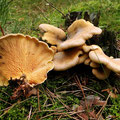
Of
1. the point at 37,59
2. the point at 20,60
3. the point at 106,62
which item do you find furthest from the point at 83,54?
the point at 20,60

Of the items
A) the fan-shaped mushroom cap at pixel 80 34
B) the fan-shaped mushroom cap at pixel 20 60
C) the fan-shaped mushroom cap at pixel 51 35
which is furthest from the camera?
the fan-shaped mushroom cap at pixel 51 35

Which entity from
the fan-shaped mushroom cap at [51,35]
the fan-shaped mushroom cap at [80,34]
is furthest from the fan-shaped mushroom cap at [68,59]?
the fan-shaped mushroom cap at [51,35]

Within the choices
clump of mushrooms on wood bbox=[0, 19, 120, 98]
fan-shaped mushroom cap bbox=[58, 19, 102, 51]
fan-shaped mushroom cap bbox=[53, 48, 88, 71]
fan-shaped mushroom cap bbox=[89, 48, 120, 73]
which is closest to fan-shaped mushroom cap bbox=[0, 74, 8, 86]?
clump of mushrooms on wood bbox=[0, 19, 120, 98]

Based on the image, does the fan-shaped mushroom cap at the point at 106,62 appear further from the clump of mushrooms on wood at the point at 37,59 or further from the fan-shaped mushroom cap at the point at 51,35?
the fan-shaped mushroom cap at the point at 51,35

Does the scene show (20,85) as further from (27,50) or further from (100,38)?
(100,38)

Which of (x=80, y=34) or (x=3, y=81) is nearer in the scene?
(x=3, y=81)

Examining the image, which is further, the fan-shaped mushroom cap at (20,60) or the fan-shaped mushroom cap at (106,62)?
the fan-shaped mushroom cap at (20,60)

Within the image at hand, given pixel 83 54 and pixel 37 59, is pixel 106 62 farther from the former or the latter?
pixel 37 59
